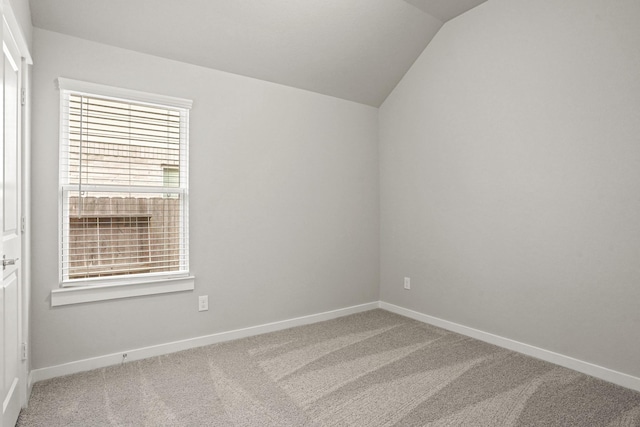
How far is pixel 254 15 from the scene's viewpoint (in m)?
2.80

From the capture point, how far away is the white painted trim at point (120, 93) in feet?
8.23

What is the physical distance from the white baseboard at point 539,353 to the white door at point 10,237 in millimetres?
3179

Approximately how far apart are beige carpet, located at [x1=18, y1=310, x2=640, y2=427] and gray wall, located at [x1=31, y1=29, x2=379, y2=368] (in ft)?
1.10

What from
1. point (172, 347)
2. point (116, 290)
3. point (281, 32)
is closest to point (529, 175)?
point (281, 32)

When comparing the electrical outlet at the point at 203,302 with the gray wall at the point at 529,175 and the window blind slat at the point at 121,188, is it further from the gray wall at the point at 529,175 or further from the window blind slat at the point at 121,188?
the gray wall at the point at 529,175

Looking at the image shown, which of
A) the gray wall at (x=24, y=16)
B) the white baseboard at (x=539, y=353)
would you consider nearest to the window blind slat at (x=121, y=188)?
the gray wall at (x=24, y=16)

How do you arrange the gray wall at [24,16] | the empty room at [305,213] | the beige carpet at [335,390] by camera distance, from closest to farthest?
the gray wall at [24,16] → the beige carpet at [335,390] → the empty room at [305,213]

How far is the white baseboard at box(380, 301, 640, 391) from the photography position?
2414mm

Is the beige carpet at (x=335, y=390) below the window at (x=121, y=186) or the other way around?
below

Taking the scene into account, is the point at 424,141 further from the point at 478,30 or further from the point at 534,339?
the point at 534,339

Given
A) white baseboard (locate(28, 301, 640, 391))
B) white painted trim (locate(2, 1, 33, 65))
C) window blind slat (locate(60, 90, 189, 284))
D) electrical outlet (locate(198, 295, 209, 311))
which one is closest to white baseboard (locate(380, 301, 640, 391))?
white baseboard (locate(28, 301, 640, 391))

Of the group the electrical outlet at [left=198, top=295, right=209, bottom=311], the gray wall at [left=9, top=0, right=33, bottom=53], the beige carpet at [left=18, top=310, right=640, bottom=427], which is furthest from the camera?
the electrical outlet at [left=198, top=295, right=209, bottom=311]

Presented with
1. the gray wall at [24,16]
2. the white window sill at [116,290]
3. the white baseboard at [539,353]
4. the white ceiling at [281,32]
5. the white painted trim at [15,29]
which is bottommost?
the white baseboard at [539,353]

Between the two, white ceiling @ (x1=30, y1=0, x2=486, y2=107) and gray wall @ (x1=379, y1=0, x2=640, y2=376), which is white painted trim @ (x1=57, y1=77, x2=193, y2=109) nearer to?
white ceiling @ (x1=30, y1=0, x2=486, y2=107)
